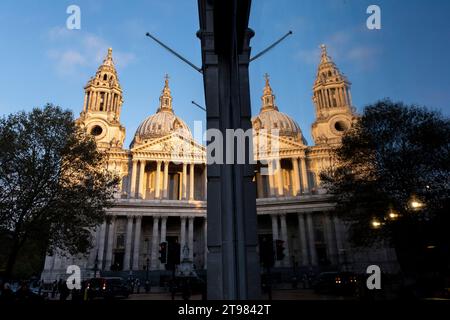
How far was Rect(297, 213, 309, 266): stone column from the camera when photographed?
161 ft

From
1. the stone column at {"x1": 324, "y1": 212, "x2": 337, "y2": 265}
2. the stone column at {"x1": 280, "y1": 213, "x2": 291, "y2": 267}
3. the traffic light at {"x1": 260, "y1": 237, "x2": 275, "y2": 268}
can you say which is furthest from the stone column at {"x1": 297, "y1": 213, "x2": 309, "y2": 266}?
the traffic light at {"x1": 260, "y1": 237, "x2": 275, "y2": 268}

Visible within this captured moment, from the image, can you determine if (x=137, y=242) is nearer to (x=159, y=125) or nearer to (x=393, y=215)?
(x=159, y=125)

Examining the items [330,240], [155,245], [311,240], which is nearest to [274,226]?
[311,240]

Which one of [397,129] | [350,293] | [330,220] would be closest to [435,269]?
[350,293]

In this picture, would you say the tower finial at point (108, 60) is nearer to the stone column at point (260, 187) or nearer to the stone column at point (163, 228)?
the stone column at point (163, 228)

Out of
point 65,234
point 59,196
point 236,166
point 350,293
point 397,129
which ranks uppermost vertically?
point 397,129

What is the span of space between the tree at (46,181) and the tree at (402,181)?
2061 centimetres

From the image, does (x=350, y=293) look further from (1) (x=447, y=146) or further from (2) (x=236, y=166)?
(2) (x=236, y=166)

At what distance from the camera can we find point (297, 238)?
2120 inches

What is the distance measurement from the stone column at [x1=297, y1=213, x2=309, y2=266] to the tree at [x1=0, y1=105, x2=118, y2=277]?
32.6 metres

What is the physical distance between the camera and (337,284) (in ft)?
78.6

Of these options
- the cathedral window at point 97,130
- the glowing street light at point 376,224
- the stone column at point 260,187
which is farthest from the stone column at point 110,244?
the glowing street light at point 376,224

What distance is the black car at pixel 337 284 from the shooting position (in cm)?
2337
